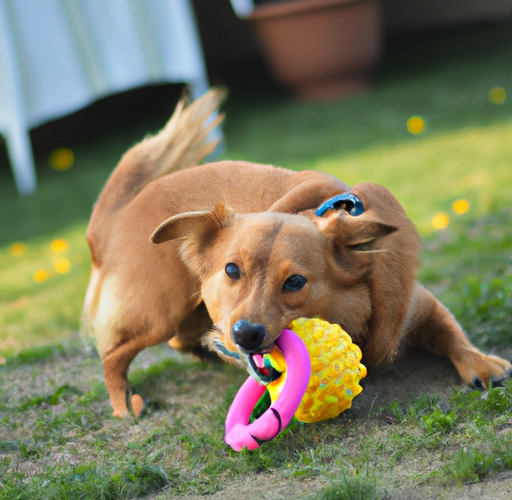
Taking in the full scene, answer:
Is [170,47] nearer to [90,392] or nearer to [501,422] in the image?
[90,392]

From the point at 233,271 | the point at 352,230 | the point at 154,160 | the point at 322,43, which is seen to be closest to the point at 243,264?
the point at 233,271

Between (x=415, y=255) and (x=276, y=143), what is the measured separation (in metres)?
4.74

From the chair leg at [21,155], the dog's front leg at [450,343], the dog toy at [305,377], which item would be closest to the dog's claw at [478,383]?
the dog's front leg at [450,343]

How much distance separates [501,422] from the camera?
93.1 inches

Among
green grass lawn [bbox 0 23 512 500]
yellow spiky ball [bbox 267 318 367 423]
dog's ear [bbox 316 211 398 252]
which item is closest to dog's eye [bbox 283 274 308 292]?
yellow spiky ball [bbox 267 318 367 423]

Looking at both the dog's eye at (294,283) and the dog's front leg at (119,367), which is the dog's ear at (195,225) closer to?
the dog's eye at (294,283)

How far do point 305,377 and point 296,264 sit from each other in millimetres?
354

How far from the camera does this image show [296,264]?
7.63 ft

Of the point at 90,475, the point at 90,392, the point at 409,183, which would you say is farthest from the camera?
the point at 409,183

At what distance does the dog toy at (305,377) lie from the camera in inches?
89.2

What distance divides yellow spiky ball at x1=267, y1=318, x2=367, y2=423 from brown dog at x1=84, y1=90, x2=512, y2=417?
0.07 m

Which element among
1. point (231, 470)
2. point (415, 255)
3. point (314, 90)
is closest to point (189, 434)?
point (231, 470)

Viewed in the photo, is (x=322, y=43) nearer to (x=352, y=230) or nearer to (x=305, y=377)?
(x=352, y=230)

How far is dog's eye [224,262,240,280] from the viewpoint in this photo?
2.41 m
